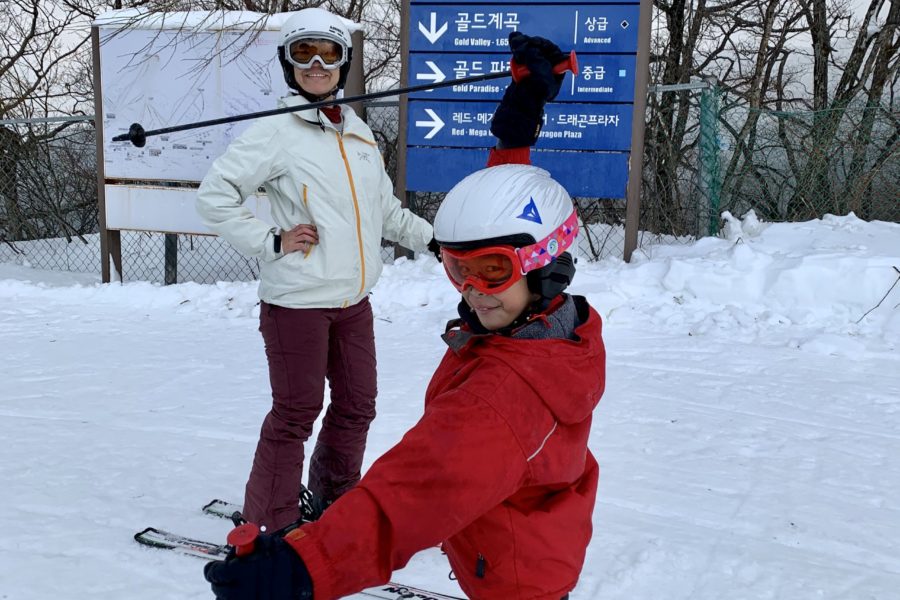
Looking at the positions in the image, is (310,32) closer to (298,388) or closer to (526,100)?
(526,100)

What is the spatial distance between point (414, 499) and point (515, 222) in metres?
0.54

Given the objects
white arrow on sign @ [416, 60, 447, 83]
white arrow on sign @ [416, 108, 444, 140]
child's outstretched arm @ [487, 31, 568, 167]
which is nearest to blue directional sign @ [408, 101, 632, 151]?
white arrow on sign @ [416, 108, 444, 140]

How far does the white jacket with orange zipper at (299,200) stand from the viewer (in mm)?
2680

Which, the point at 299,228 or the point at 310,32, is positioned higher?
the point at 310,32

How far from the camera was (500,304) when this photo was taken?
1503 mm

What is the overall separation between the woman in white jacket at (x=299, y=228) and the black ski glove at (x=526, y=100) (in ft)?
2.96

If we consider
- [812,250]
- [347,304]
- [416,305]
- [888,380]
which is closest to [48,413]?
[347,304]

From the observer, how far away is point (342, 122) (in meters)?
2.86

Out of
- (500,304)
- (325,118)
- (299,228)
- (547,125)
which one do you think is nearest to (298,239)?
(299,228)

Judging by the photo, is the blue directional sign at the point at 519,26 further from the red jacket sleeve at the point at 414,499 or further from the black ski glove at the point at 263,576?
the black ski glove at the point at 263,576

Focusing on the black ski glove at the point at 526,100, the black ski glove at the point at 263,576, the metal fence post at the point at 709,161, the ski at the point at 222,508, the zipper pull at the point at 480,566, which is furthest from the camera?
the metal fence post at the point at 709,161

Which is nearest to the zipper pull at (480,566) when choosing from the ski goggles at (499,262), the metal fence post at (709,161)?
the ski goggles at (499,262)

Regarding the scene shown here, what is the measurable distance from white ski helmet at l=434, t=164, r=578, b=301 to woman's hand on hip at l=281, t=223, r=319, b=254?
1243mm

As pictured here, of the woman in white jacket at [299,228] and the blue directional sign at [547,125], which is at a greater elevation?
the blue directional sign at [547,125]
